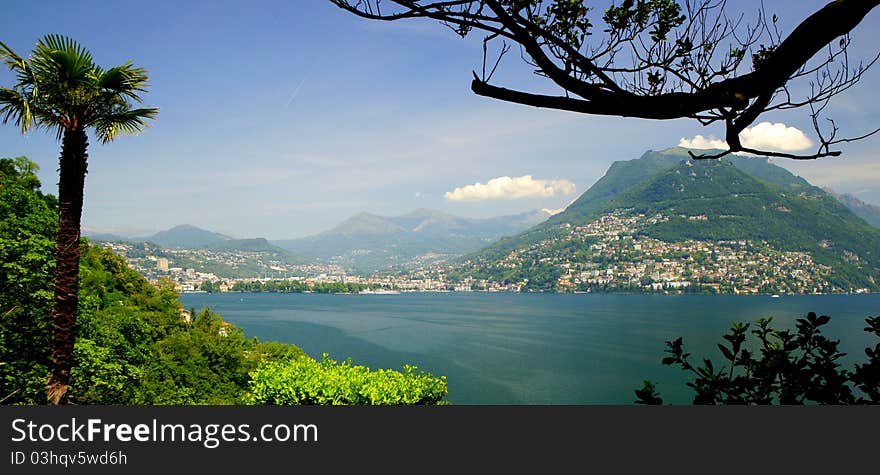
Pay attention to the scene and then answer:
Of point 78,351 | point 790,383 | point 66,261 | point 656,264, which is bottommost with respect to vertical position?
point 78,351

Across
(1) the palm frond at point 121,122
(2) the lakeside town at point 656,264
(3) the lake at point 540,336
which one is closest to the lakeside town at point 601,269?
(2) the lakeside town at point 656,264

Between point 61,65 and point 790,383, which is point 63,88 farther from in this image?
point 790,383

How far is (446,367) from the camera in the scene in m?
34.0

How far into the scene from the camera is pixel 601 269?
10844 cm

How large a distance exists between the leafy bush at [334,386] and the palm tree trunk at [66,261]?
183 cm

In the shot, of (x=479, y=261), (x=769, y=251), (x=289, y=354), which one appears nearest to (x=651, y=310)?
(x=769, y=251)

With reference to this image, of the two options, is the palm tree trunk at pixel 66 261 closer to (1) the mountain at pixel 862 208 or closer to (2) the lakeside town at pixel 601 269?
(2) the lakeside town at pixel 601 269

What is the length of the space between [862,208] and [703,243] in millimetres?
126409

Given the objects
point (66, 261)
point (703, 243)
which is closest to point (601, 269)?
point (703, 243)

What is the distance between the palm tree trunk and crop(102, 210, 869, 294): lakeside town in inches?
3079

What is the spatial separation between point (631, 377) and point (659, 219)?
10591cm

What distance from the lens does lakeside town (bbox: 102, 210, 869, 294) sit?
8706 centimetres

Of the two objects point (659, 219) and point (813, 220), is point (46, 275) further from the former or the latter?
point (659, 219)

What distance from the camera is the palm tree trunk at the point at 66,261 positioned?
4.85m
